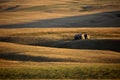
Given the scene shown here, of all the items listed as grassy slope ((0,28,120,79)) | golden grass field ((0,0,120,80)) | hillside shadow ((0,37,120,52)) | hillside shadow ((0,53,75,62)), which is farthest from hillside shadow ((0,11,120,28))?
hillside shadow ((0,53,75,62))

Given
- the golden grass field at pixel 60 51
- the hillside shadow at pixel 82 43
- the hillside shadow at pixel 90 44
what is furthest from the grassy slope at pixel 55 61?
the hillside shadow at pixel 90 44

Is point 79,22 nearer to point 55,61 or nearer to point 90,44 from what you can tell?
point 90,44

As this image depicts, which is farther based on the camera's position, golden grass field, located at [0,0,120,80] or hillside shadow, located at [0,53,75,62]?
hillside shadow, located at [0,53,75,62]

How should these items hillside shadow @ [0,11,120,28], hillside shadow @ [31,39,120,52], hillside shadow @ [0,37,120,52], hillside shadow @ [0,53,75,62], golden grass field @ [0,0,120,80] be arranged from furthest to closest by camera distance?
hillside shadow @ [0,11,120,28], hillside shadow @ [0,37,120,52], hillside shadow @ [31,39,120,52], hillside shadow @ [0,53,75,62], golden grass field @ [0,0,120,80]

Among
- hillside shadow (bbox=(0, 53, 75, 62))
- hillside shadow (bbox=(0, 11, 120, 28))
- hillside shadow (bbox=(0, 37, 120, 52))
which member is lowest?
hillside shadow (bbox=(0, 11, 120, 28))

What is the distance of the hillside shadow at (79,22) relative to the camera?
6022 centimetres

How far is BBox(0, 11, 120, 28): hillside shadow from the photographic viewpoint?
60.2 metres

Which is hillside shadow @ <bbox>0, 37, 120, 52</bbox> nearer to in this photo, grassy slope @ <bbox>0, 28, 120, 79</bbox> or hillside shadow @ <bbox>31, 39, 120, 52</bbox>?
hillside shadow @ <bbox>31, 39, 120, 52</bbox>

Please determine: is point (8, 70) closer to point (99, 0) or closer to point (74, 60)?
point (74, 60)

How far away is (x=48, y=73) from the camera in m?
22.6

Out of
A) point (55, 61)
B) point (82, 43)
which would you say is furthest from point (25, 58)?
point (82, 43)

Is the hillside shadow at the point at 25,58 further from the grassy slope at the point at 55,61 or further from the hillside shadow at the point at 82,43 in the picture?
the hillside shadow at the point at 82,43

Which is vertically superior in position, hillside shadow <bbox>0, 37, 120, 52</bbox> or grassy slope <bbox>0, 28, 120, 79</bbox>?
grassy slope <bbox>0, 28, 120, 79</bbox>

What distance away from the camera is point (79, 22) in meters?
64.3
